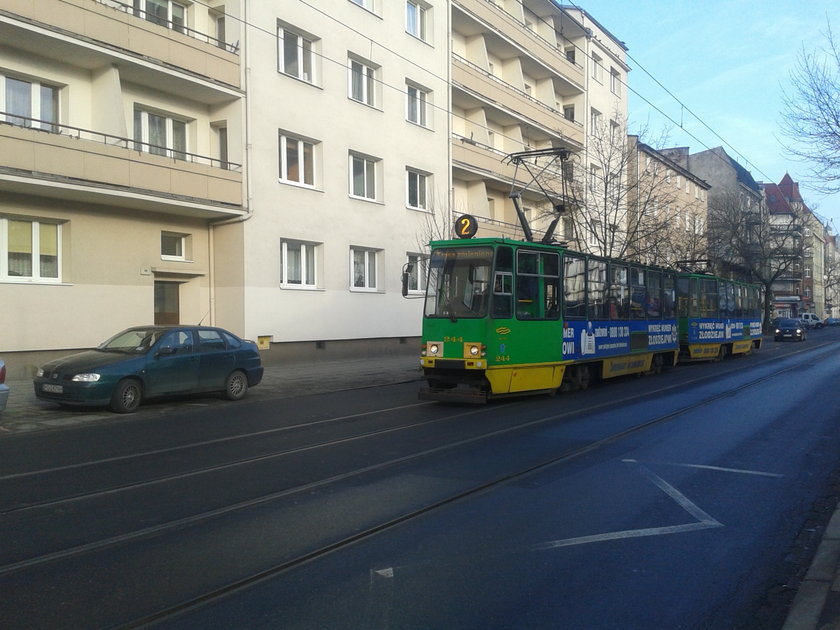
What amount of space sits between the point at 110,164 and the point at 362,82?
1104 centimetres

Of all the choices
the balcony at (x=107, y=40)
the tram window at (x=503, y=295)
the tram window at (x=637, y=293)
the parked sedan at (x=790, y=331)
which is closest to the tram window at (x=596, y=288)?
the tram window at (x=637, y=293)

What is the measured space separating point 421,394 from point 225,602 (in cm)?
979

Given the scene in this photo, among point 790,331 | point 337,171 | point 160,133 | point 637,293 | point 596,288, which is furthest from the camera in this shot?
point 790,331

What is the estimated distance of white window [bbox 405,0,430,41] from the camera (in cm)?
2817

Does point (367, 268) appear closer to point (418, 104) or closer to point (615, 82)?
point (418, 104)

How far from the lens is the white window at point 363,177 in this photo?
25438 millimetres

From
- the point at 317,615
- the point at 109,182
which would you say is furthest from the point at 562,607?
the point at 109,182

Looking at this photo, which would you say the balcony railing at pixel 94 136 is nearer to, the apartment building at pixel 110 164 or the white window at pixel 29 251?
the apartment building at pixel 110 164

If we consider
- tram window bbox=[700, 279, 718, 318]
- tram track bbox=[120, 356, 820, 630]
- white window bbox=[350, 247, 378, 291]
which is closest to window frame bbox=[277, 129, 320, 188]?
white window bbox=[350, 247, 378, 291]

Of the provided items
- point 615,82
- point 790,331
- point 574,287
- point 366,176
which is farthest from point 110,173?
point 790,331

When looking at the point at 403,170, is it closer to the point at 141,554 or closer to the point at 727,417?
the point at 727,417

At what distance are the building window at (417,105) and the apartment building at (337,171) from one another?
0.05 meters

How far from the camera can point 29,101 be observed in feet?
56.7

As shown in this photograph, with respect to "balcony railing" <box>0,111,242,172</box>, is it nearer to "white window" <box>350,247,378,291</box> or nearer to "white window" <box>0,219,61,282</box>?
"white window" <box>0,219,61,282</box>
